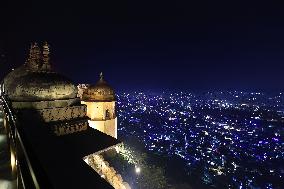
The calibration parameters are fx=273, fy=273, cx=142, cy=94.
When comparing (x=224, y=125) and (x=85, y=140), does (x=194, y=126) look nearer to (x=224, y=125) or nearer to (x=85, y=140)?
(x=224, y=125)

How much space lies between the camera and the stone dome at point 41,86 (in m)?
13.3

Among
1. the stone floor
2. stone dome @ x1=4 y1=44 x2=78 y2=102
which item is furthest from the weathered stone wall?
the stone floor

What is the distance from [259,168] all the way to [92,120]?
32.0 metres

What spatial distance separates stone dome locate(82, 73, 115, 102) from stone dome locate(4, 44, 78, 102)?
24.7 ft

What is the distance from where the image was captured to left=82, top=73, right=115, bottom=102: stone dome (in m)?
22.4

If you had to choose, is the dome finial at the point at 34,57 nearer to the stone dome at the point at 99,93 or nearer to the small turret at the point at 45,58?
the small turret at the point at 45,58

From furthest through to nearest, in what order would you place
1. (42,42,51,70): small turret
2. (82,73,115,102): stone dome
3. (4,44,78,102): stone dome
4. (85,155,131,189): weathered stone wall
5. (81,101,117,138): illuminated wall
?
(82,73,115,102): stone dome, (81,101,117,138): illuminated wall, (85,155,131,189): weathered stone wall, (42,42,51,70): small turret, (4,44,78,102): stone dome

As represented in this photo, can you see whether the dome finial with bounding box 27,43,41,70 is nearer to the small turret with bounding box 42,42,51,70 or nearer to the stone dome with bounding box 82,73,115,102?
the small turret with bounding box 42,42,51,70

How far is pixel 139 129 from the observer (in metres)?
61.8

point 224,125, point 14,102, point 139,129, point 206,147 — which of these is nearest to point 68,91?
point 14,102

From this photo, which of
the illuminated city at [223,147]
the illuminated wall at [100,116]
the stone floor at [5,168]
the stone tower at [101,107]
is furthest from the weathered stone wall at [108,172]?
the illuminated city at [223,147]

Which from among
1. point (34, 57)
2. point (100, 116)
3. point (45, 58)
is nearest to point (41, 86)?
point (45, 58)

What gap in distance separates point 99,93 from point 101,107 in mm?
1198

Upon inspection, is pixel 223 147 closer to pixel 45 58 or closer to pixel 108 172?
pixel 108 172
